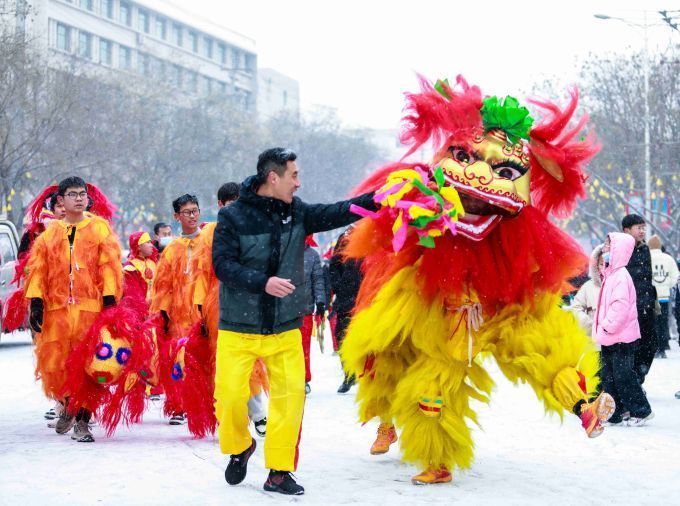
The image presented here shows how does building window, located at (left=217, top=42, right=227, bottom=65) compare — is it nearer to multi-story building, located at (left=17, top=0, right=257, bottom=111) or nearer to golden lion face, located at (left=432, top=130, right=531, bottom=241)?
multi-story building, located at (left=17, top=0, right=257, bottom=111)

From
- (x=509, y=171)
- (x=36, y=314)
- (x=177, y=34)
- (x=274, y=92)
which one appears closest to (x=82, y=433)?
(x=36, y=314)

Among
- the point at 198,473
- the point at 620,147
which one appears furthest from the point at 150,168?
the point at 198,473

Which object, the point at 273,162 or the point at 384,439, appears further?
the point at 384,439

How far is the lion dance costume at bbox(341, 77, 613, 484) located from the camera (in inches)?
230

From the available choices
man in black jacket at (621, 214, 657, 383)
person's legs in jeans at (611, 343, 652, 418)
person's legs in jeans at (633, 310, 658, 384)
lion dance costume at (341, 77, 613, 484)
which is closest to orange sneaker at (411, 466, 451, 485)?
lion dance costume at (341, 77, 613, 484)

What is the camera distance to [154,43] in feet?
243

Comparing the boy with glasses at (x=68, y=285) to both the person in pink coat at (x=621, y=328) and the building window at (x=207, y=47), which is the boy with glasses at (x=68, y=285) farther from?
the building window at (x=207, y=47)

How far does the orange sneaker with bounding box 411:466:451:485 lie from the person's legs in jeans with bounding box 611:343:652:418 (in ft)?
10.9

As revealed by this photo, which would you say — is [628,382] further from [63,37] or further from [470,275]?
[63,37]

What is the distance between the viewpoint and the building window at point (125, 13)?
70.8m

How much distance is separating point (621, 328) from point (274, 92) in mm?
89219

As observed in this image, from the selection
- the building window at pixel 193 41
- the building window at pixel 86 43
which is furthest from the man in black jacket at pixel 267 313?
the building window at pixel 193 41

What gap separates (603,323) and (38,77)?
26047 mm

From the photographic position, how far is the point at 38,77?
105 feet
